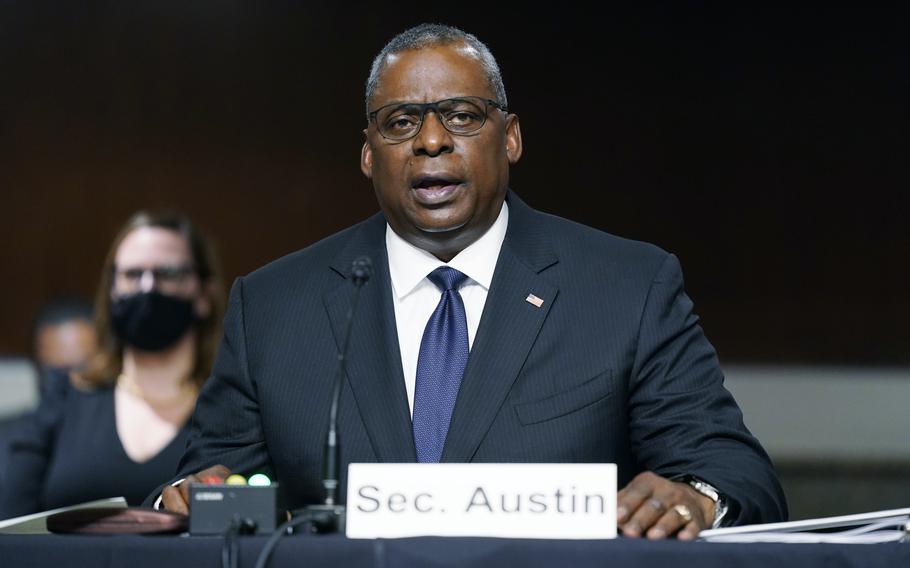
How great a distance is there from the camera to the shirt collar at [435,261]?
8.09 feet

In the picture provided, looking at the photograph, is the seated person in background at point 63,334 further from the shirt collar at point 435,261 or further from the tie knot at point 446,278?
the tie knot at point 446,278

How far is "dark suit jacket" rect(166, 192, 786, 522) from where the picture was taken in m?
2.22

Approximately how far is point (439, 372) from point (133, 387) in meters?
2.11

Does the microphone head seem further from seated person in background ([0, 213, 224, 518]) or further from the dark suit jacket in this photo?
seated person in background ([0, 213, 224, 518])

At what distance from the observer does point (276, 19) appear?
529 centimetres

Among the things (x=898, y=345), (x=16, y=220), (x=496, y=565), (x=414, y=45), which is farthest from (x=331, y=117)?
(x=496, y=565)

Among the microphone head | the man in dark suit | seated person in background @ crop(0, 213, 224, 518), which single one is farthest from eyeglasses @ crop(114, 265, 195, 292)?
the microphone head

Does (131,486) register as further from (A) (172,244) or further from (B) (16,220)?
(B) (16,220)

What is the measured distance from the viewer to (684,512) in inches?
67.7

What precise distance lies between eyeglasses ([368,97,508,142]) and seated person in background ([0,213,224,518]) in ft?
5.82

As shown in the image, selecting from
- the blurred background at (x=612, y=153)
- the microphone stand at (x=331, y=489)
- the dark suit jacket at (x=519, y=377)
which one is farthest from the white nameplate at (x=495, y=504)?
the blurred background at (x=612, y=153)

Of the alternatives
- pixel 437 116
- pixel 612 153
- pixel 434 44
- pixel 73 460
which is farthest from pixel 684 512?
pixel 612 153

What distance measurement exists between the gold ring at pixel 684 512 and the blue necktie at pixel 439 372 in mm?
607

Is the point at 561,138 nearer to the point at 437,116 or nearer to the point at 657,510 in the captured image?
the point at 437,116
